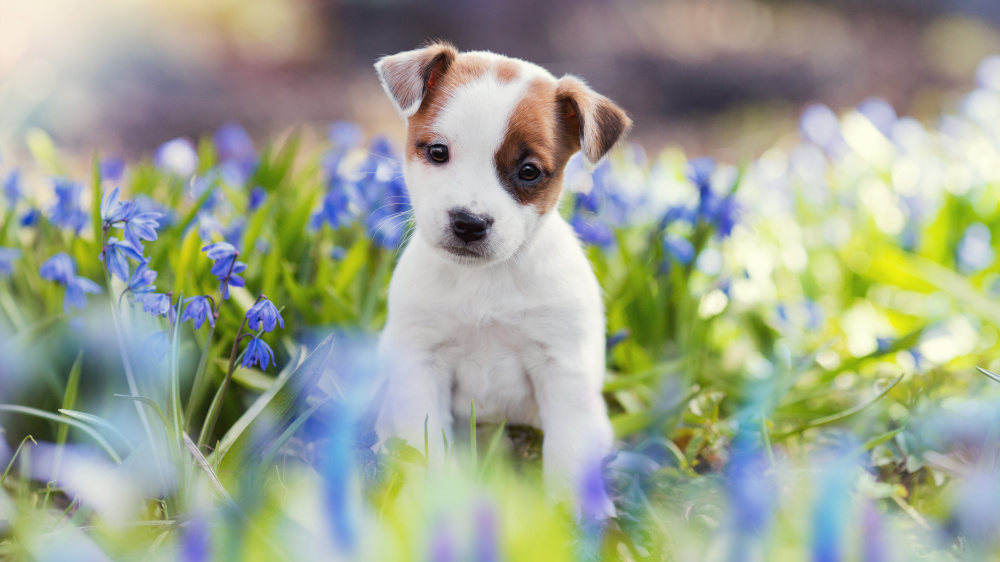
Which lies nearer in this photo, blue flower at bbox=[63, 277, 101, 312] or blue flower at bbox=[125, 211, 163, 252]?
blue flower at bbox=[125, 211, 163, 252]

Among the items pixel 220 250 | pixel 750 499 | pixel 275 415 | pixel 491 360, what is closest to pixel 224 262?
pixel 220 250

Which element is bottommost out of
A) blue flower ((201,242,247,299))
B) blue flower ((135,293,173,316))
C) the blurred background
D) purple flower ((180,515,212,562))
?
the blurred background

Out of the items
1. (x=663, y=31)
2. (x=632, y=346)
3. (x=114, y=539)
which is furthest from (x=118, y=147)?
(x=663, y=31)

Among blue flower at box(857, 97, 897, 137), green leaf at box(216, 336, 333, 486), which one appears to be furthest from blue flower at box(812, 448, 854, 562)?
blue flower at box(857, 97, 897, 137)

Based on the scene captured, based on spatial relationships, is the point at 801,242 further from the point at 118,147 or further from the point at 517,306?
the point at 118,147

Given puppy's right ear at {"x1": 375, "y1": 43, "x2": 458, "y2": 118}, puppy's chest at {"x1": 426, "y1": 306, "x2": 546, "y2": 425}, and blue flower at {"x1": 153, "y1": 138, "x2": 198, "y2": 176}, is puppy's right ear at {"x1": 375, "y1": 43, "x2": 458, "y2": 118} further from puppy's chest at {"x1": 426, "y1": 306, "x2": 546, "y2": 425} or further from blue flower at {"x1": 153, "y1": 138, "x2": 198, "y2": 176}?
blue flower at {"x1": 153, "y1": 138, "x2": 198, "y2": 176}

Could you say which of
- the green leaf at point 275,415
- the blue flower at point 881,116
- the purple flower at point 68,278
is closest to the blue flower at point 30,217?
the purple flower at point 68,278
